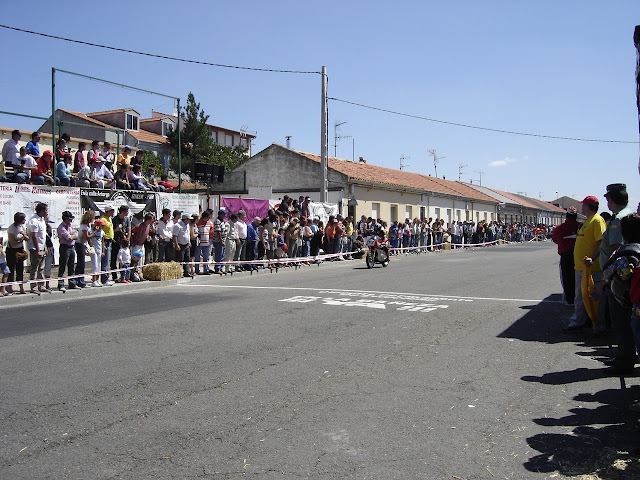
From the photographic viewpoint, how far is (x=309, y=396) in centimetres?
536

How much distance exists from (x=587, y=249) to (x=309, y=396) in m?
4.82

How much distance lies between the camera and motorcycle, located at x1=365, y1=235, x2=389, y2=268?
20891 mm

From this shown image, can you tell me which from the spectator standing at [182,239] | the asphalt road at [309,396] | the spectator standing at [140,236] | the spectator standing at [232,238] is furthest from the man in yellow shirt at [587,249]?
the spectator standing at [232,238]

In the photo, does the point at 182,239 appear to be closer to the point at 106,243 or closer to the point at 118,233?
the point at 118,233

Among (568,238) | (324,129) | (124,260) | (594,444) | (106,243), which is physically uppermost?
(324,129)

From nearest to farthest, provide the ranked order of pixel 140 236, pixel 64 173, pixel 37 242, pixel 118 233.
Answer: pixel 37 242
pixel 118 233
pixel 140 236
pixel 64 173

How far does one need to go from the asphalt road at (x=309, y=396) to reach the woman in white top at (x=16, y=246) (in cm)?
261

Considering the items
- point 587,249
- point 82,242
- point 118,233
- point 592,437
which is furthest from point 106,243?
point 592,437

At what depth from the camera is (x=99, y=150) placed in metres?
18.8

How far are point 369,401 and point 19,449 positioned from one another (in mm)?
2835

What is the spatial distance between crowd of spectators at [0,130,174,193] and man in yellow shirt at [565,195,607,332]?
13.5 meters

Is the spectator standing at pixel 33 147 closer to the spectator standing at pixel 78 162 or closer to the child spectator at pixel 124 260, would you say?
the spectator standing at pixel 78 162

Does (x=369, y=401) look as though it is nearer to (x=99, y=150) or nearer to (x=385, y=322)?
(x=385, y=322)

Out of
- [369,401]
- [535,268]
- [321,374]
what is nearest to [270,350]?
[321,374]
